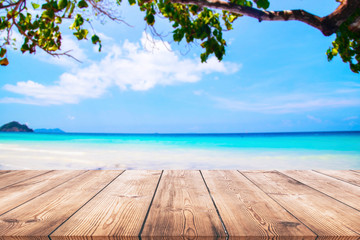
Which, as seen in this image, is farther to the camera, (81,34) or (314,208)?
(81,34)

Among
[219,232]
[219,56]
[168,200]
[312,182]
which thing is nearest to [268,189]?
[312,182]

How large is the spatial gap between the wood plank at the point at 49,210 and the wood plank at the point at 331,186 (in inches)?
52.6

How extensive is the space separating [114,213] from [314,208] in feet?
2.99

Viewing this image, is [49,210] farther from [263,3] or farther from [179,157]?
[179,157]

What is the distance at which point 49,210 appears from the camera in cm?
111

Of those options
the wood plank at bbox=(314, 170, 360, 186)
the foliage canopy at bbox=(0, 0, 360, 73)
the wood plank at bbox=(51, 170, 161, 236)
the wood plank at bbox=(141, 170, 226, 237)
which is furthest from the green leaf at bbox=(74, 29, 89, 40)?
the wood plank at bbox=(314, 170, 360, 186)

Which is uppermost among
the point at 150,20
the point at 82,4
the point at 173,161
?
the point at 150,20

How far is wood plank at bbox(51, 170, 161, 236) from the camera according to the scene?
0.89 m

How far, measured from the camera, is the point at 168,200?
1.26 metres

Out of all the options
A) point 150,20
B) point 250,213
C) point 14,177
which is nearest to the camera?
point 250,213

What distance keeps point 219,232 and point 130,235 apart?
1.01ft

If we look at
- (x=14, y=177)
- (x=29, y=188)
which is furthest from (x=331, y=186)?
(x=14, y=177)

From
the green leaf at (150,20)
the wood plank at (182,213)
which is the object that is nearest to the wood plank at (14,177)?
the wood plank at (182,213)

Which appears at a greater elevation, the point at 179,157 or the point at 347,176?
the point at 347,176
